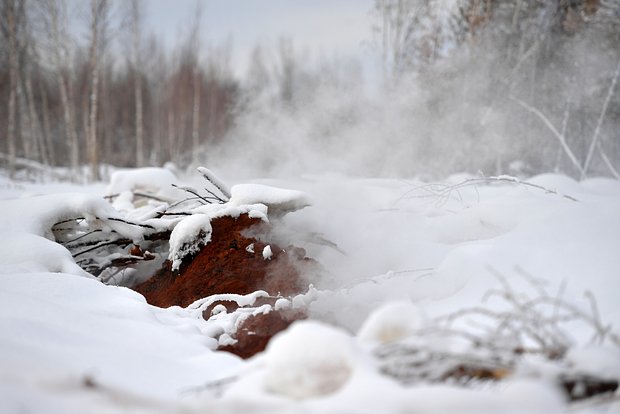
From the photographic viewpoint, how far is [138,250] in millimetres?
2715

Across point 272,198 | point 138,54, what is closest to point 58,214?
point 272,198

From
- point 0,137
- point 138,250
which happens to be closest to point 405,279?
point 138,250

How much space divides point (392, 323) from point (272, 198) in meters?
1.83

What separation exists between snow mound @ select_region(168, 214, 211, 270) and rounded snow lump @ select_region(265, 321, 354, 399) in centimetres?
174

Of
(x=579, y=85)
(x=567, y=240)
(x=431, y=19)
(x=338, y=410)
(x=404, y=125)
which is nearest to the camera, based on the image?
(x=338, y=410)

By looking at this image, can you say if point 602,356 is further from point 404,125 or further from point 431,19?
point 431,19

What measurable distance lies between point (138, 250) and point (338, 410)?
2350mm

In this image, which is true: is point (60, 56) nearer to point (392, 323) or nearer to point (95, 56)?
point (95, 56)

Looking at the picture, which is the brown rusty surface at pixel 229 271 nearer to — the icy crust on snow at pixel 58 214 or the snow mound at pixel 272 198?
the snow mound at pixel 272 198

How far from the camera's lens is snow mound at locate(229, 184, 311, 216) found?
2.62 m

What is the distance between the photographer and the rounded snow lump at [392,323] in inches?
33.8

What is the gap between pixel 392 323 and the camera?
0.87 m

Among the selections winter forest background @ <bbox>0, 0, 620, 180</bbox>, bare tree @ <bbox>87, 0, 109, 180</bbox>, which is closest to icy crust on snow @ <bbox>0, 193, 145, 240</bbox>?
winter forest background @ <bbox>0, 0, 620, 180</bbox>

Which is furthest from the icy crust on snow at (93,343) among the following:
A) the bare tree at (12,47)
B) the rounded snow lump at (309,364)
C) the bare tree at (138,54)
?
the bare tree at (138,54)
